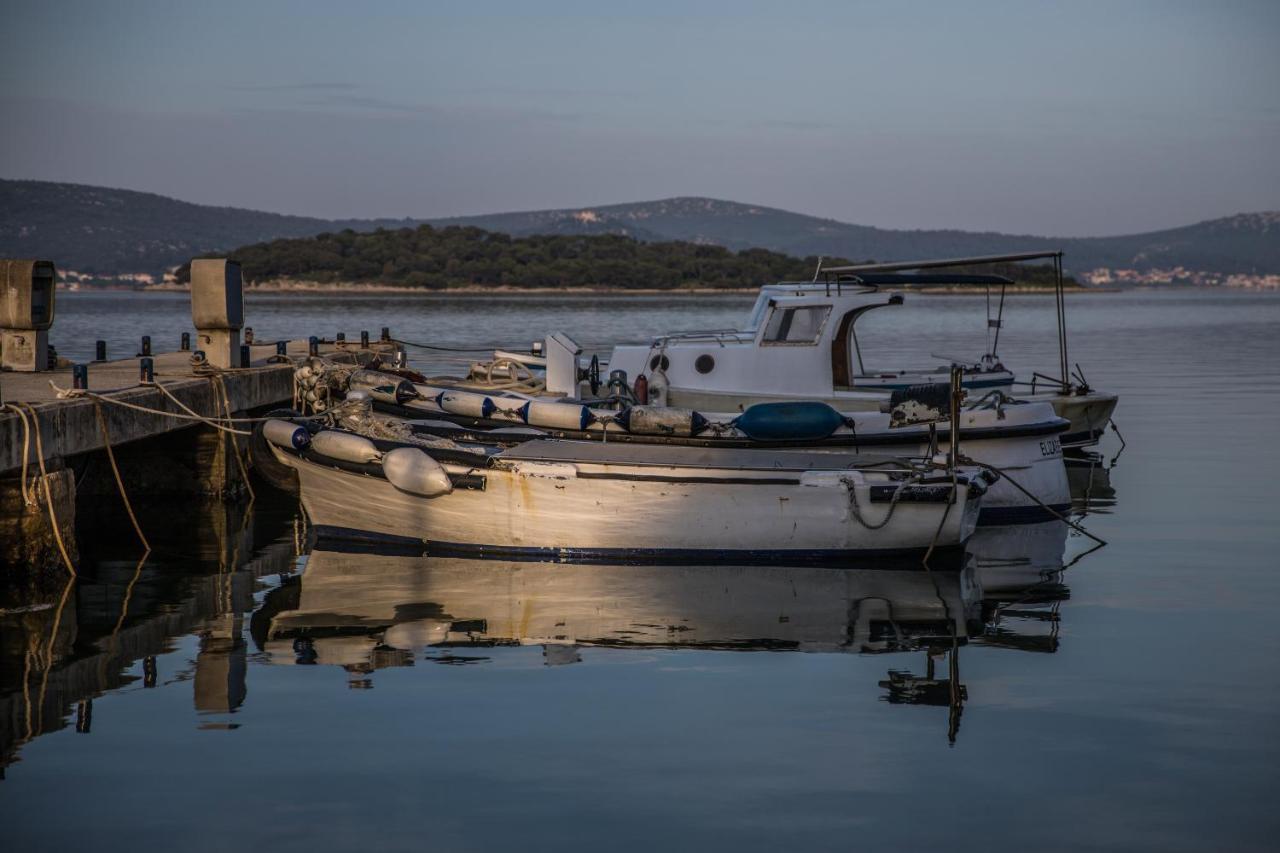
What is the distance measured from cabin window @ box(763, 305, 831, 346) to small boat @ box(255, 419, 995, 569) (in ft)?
16.7

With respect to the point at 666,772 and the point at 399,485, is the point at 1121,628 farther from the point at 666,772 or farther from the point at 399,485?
the point at 399,485

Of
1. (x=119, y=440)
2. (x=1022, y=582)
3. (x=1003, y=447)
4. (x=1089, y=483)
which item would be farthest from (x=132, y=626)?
(x=1089, y=483)

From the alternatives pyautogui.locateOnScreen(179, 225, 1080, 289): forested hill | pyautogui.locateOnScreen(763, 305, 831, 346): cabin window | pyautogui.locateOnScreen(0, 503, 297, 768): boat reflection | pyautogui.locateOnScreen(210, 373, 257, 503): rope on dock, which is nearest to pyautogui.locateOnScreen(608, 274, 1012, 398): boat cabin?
pyautogui.locateOnScreen(763, 305, 831, 346): cabin window

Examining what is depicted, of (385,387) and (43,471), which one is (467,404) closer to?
(385,387)

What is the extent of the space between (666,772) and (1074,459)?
1487 cm

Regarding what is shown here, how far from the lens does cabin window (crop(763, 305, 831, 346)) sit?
706 inches

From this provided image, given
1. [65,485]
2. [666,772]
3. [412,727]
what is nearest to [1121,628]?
[666,772]

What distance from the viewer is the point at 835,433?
14.3 meters

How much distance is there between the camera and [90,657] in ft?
32.0

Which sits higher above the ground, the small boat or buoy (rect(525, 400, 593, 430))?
buoy (rect(525, 400, 593, 430))

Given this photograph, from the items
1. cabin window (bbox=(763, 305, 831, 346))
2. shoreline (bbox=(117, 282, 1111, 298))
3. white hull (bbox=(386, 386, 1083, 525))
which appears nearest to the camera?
white hull (bbox=(386, 386, 1083, 525))

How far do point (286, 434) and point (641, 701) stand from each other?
5953 millimetres

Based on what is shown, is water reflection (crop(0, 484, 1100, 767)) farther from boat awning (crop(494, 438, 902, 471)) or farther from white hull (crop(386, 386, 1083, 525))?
white hull (crop(386, 386, 1083, 525))

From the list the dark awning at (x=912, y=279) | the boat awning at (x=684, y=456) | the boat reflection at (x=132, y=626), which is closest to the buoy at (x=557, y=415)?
the boat awning at (x=684, y=456)
